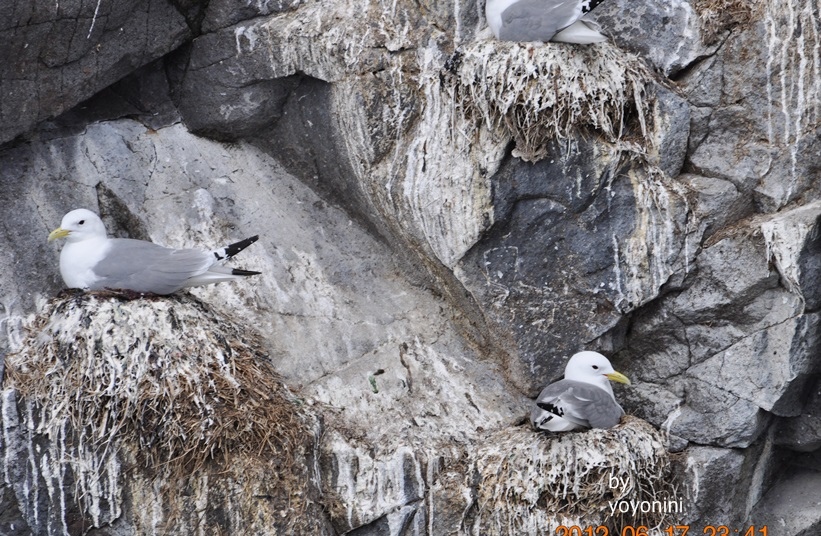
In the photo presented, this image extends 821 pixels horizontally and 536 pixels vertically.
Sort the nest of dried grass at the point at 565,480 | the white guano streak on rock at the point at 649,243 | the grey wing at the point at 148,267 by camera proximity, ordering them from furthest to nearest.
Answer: the white guano streak on rock at the point at 649,243 → the nest of dried grass at the point at 565,480 → the grey wing at the point at 148,267

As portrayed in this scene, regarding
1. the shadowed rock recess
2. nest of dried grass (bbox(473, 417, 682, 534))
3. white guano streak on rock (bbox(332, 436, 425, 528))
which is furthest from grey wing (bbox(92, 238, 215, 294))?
nest of dried grass (bbox(473, 417, 682, 534))

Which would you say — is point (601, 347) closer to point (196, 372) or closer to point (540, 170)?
point (540, 170)

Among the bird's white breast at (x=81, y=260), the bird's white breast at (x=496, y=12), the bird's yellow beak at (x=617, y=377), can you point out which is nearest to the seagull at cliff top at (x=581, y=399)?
the bird's yellow beak at (x=617, y=377)

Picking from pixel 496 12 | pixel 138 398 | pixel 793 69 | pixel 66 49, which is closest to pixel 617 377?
pixel 793 69

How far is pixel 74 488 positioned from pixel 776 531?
389 centimetres

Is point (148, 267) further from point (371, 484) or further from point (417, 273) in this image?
point (417, 273)

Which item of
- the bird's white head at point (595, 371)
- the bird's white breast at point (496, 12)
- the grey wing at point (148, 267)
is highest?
the bird's white breast at point (496, 12)

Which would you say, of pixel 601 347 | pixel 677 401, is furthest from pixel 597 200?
pixel 677 401

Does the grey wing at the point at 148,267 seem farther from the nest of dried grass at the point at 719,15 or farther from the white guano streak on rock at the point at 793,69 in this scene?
the white guano streak on rock at the point at 793,69

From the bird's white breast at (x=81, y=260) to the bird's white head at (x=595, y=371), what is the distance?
2576 mm

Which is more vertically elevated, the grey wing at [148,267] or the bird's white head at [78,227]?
the bird's white head at [78,227]

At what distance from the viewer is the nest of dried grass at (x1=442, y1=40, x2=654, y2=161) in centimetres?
510

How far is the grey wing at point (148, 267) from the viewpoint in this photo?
496 cm

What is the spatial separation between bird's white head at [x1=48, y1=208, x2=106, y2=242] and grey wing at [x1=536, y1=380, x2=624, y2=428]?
249 cm
